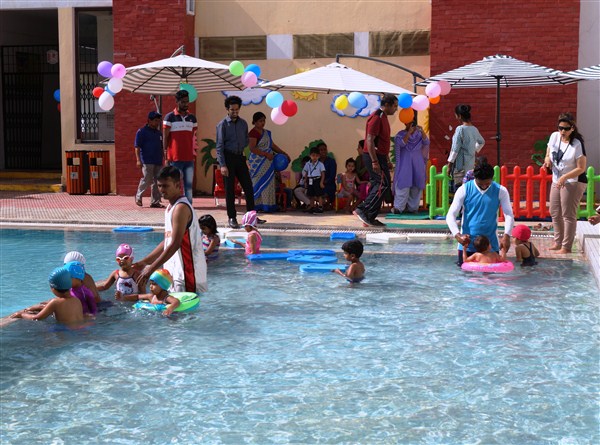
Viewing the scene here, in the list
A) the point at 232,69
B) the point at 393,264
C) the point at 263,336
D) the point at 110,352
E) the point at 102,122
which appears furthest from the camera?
the point at 102,122

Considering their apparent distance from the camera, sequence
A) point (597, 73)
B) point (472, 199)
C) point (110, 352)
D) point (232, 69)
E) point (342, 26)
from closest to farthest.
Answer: point (110, 352) < point (472, 199) < point (597, 73) < point (232, 69) < point (342, 26)

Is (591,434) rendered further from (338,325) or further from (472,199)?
(472,199)

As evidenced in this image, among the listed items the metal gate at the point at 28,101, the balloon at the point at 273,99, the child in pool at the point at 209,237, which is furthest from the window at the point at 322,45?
the metal gate at the point at 28,101

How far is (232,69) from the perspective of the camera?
49.5ft

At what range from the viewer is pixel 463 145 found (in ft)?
47.6

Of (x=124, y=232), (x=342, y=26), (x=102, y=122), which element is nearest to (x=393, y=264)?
(x=124, y=232)

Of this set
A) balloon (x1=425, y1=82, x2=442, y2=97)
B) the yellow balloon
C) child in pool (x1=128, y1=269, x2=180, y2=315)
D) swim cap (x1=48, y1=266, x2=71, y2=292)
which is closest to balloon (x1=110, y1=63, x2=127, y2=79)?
the yellow balloon

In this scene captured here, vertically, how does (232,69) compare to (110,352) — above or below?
above

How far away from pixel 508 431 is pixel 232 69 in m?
10.6

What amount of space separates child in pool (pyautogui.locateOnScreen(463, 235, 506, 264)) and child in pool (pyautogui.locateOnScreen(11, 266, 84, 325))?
15.0 ft

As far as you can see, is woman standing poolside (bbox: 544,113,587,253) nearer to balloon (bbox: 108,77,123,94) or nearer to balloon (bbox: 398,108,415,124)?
balloon (bbox: 398,108,415,124)

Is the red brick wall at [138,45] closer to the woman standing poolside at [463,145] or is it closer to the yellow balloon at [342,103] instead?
the yellow balloon at [342,103]

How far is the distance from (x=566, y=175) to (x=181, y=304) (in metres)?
5.38

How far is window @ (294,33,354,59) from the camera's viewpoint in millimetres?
18516
